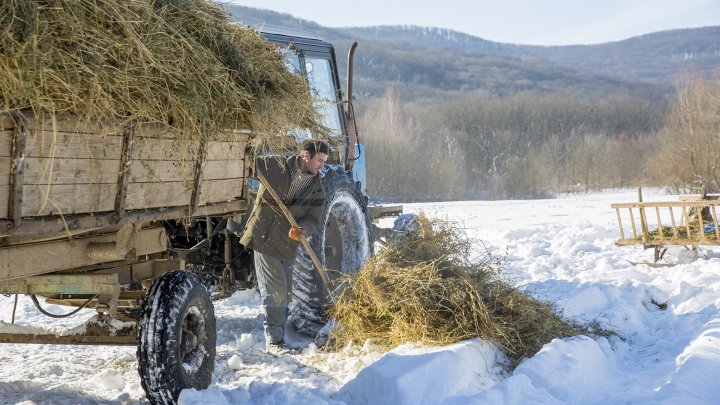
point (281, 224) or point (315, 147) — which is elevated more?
point (315, 147)

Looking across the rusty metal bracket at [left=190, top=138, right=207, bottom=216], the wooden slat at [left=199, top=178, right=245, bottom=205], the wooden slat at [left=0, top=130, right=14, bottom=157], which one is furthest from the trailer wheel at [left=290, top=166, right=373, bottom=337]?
the wooden slat at [left=0, top=130, right=14, bottom=157]

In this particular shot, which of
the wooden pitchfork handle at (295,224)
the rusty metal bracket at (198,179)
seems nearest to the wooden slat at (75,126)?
the rusty metal bracket at (198,179)

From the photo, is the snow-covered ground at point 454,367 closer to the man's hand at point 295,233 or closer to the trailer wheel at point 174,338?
the trailer wheel at point 174,338

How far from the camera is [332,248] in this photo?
6988 mm

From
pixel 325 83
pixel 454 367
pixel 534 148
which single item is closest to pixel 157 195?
pixel 454 367

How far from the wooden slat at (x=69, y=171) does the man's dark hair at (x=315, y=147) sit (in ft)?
8.13

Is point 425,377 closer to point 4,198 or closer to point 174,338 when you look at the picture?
point 174,338

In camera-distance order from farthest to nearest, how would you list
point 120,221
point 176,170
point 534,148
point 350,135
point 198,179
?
point 534,148 → point 350,135 → point 198,179 → point 176,170 → point 120,221

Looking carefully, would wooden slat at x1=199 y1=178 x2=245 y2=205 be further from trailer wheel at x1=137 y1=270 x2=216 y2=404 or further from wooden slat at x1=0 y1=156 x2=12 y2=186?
wooden slat at x1=0 y1=156 x2=12 y2=186

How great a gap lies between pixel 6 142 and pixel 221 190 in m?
1.81

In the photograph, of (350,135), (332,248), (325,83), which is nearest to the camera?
(332,248)

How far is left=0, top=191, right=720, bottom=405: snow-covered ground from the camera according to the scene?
4445 millimetres

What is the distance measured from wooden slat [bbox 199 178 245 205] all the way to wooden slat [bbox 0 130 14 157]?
1502 millimetres

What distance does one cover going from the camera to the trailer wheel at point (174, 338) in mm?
4176
